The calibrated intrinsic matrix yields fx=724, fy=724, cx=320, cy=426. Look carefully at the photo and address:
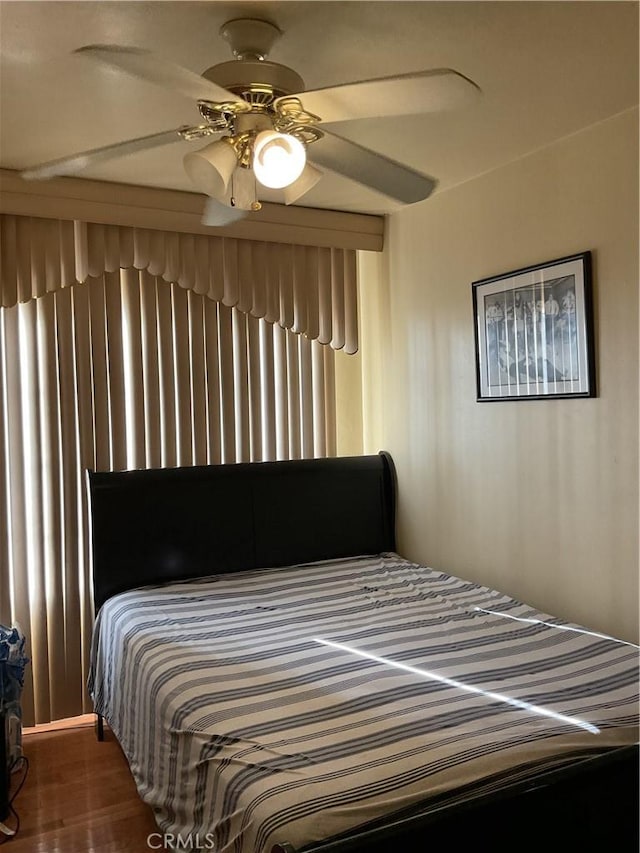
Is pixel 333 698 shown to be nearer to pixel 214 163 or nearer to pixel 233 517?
pixel 214 163

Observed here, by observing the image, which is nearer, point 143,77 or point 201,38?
point 143,77

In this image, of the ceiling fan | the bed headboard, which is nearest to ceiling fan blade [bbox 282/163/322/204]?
the ceiling fan

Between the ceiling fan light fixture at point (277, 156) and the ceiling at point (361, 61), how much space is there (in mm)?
345

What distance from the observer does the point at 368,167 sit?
1920 mm

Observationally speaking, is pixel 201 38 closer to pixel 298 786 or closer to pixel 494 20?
pixel 494 20

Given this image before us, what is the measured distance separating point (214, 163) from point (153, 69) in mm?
323

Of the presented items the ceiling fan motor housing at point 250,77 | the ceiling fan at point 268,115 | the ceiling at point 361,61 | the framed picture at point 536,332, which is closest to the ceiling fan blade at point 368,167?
the ceiling fan at point 268,115

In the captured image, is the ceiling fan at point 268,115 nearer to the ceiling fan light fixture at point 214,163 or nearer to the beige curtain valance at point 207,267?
the ceiling fan light fixture at point 214,163

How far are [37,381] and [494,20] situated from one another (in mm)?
2267

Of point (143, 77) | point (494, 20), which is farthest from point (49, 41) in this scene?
point (494, 20)

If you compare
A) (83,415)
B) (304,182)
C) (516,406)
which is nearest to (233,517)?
(83,415)

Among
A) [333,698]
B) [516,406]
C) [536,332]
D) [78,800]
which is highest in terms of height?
[536,332]

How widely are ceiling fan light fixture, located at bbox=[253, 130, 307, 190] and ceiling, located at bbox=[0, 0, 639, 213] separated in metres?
0.35

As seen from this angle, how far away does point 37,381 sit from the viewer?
3121 millimetres
